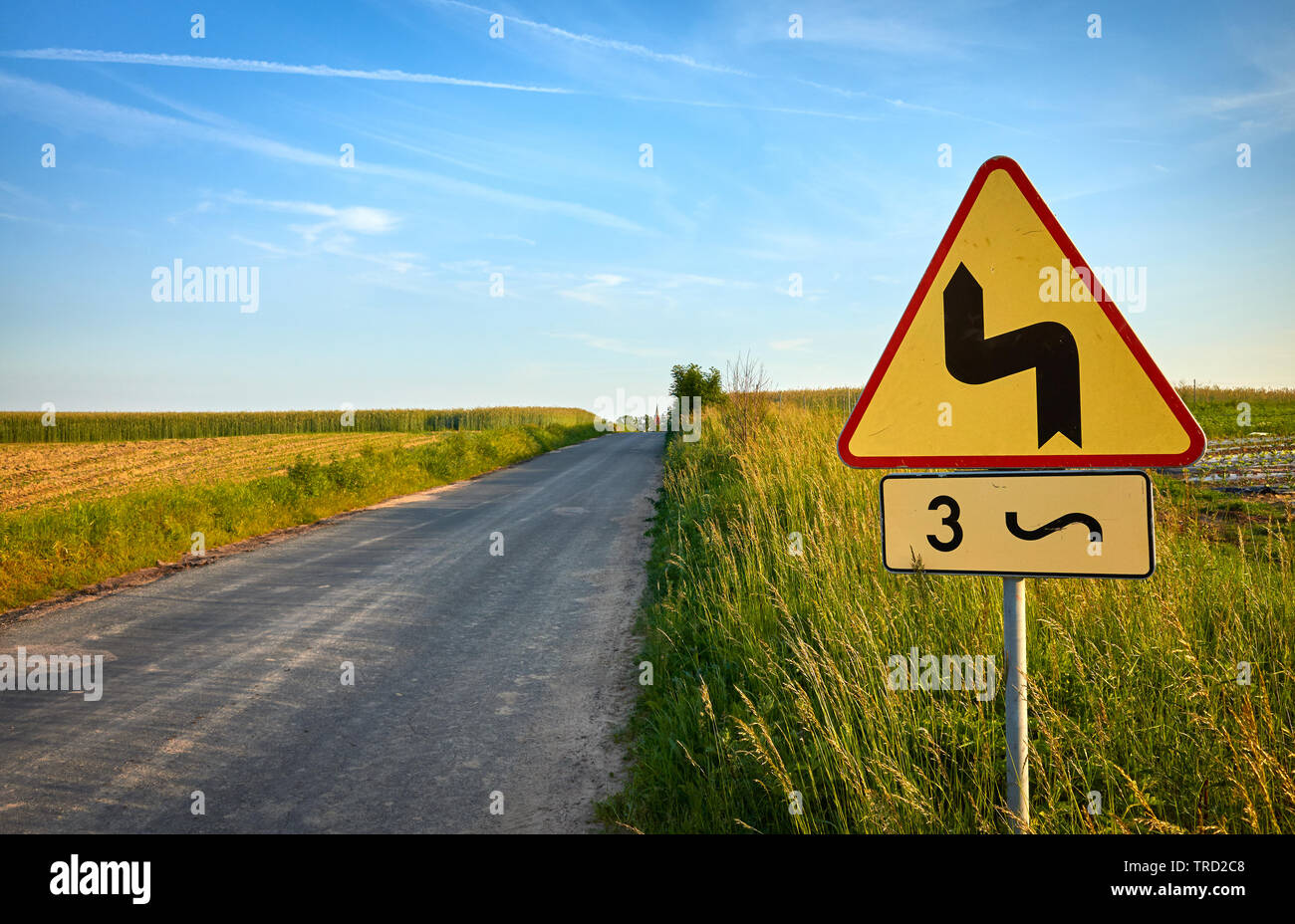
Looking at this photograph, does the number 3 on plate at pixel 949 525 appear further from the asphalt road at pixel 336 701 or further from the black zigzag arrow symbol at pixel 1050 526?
the asphalt road at pixel 336 701

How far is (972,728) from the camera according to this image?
2961 millimetres

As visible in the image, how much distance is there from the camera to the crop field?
1969cm

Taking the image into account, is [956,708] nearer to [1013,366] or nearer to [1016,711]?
[1016,711]

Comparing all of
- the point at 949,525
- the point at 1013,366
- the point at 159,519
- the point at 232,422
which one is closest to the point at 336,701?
the point at 949,525

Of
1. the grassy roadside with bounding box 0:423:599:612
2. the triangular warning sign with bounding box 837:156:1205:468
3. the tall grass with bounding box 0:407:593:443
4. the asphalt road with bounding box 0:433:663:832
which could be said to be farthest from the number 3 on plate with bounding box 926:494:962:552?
the tall grass with bounding box 0:407:593:443

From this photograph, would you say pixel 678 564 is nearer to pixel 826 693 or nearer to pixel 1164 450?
pixel 826 693

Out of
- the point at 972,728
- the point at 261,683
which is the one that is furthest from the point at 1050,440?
the point at 261,683

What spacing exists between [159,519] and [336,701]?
796 cm

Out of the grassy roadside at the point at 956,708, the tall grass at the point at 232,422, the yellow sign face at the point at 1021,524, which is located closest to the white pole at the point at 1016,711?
the yellow sign face at the point at 1021,524

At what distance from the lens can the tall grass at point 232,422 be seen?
58.1 metres

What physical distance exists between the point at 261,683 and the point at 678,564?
3.96 metres

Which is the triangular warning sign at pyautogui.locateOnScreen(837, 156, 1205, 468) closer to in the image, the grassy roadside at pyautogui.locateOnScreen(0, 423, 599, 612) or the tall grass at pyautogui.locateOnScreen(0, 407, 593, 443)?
the grassy roadside at pyautogui.locateOnScreen(0, 423, 599, 612)

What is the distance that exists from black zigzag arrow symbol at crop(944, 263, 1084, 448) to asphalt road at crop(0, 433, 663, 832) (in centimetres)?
255

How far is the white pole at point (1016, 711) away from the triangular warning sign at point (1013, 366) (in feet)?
1.40
